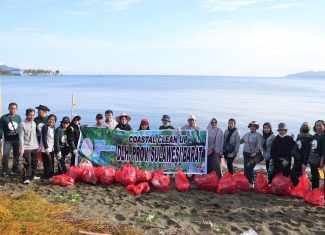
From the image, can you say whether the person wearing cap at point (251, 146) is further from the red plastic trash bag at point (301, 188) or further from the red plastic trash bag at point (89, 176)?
the red plastic trash bag at point (89, 176)

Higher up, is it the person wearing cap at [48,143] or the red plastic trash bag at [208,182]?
the person wearing cap at [48,143]

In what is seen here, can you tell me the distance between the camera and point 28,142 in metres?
8.66

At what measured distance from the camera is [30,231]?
5.34 meters

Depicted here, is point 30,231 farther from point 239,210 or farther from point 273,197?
point 273,197

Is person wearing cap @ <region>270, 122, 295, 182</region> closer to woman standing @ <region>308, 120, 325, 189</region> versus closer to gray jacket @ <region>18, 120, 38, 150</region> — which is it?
woman standing @ <region>308, 120, 325, 189</region>

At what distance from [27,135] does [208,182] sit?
13.9 feet

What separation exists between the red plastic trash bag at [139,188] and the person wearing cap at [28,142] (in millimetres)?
2343

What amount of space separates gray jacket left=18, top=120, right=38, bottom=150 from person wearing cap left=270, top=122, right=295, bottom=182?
5.42m

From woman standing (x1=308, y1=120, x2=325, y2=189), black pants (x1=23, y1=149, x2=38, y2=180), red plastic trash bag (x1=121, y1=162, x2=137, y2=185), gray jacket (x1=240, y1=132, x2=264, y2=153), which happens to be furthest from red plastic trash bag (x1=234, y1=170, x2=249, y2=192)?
black pants (x1=23, y1=149, x2=38, y2=180)

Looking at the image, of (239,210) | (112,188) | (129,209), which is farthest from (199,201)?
(112,188)

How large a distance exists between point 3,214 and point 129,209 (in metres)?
2.21

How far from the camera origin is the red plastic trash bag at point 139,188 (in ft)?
26.5

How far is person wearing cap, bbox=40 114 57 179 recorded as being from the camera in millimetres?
8828

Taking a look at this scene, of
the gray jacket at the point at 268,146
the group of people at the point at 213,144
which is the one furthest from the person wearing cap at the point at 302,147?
the gray jacket at the point at 268,146
